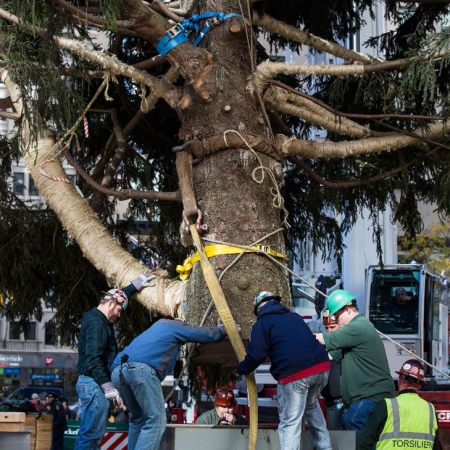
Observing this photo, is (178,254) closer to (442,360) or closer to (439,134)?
(439,134)

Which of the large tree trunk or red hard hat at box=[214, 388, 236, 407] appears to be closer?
the large tree trunk

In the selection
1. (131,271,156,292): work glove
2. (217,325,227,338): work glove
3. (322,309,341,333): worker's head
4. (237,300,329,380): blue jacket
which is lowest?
(237,300,329,380): blue jacket

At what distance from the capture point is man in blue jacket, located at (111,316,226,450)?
6125mm

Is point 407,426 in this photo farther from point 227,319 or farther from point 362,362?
point 227,319

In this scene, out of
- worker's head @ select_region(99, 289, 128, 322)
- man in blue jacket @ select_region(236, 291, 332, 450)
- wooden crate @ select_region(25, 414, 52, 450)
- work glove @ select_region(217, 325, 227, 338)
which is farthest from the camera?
wooden crate @ select_region(25, 414, 52, 450)

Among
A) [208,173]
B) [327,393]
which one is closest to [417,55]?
[208,173]

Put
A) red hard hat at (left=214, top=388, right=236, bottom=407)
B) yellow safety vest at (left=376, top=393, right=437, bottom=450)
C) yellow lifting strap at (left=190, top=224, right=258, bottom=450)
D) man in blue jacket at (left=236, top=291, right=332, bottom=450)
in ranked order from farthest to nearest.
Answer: red hard hat at (left=214, top=388, right=236, bottom=407) < yellow lifting strap at (left=190, top=224, right=258, bottom=450) < man in blue jacket at (left=236, top=291, right=332, bottom=450) < yellow safety vest at (left=376, top=393, right=437, bottom=450)

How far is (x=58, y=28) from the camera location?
6.93 meters

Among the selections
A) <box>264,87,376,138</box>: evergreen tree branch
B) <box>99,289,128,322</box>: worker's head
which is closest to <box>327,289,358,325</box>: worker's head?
<box>264,87,376,138</box>: evergreen tree branch

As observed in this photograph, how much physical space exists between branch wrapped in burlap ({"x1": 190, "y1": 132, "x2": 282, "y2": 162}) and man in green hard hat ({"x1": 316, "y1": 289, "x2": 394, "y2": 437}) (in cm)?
154

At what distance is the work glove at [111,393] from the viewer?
6.77 meters

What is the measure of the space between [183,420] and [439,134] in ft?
23.9

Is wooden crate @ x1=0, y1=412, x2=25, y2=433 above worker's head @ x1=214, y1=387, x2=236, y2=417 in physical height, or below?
below

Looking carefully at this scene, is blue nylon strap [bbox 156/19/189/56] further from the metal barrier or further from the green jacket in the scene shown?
the metal barrier
